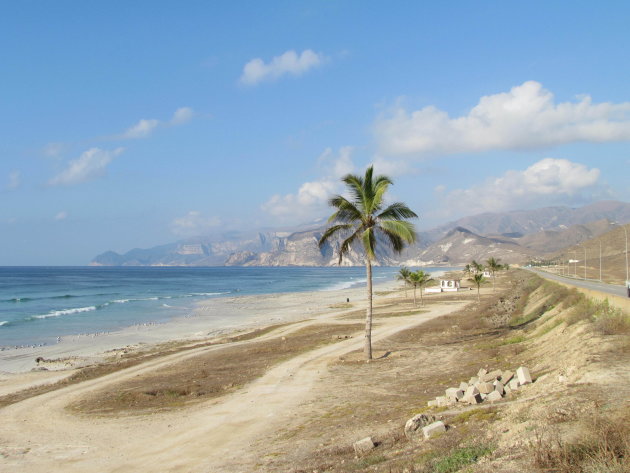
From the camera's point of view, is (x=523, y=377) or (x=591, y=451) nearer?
(x=591, y=451)

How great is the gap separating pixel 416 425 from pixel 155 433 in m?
7.49

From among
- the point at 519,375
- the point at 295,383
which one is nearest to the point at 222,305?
the point at 295,383

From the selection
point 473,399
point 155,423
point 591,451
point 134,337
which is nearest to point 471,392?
point 473,399

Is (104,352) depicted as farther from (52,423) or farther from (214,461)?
(214,461)

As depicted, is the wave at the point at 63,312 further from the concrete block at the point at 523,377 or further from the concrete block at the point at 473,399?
the concrete block at the point at 523,377

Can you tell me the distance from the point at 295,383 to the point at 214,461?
801 cm

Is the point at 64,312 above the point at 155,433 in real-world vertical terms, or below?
below

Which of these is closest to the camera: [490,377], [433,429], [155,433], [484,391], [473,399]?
[433,429]

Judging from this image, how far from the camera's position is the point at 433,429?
9.44 metres

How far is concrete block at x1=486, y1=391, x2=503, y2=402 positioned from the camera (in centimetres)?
1168

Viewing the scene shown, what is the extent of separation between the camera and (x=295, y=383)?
1842cm

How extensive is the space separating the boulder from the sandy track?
3381mm

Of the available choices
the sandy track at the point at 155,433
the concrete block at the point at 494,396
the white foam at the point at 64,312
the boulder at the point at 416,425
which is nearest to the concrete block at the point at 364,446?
the boulder at the point at 416,425

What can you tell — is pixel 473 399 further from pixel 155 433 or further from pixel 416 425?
pixel 155 433
